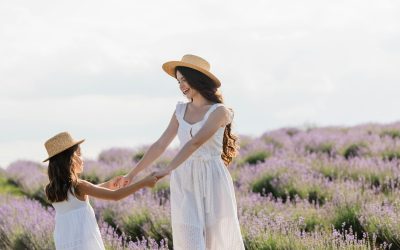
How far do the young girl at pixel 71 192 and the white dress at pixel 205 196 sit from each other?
0.23 meters

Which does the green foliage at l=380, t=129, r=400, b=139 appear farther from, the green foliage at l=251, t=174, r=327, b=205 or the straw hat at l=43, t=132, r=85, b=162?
the straw hat at l=43, t=132, r=85, b=162

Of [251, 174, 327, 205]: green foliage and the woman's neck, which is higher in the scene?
the woman's neck

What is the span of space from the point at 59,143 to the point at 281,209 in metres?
3.48

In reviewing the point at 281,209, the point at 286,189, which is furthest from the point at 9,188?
the point at 281,209

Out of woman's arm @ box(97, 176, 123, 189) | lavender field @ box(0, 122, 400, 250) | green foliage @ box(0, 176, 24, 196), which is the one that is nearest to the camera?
woman's arm @ box(97, 176, 123, 189)

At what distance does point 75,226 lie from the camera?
4977 mm

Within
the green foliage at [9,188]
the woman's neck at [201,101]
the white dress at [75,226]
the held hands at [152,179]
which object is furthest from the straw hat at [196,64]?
the green foliage at [9,188]

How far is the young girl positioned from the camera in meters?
4.91

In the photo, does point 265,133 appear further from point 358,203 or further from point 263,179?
point 358,203

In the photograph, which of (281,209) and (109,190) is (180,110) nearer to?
(109,190)

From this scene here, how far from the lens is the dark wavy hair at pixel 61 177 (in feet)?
16.0

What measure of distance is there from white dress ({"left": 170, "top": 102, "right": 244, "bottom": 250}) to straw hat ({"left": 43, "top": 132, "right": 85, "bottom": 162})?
727 mm

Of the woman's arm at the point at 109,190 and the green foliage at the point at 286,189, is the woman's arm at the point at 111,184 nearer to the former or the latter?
the woman's arm at the point at 109,190

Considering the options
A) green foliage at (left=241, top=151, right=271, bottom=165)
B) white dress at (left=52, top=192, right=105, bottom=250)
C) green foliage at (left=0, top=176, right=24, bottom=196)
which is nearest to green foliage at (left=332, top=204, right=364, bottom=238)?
white dress at (left=52, top=192, right=105, bottom=250)
